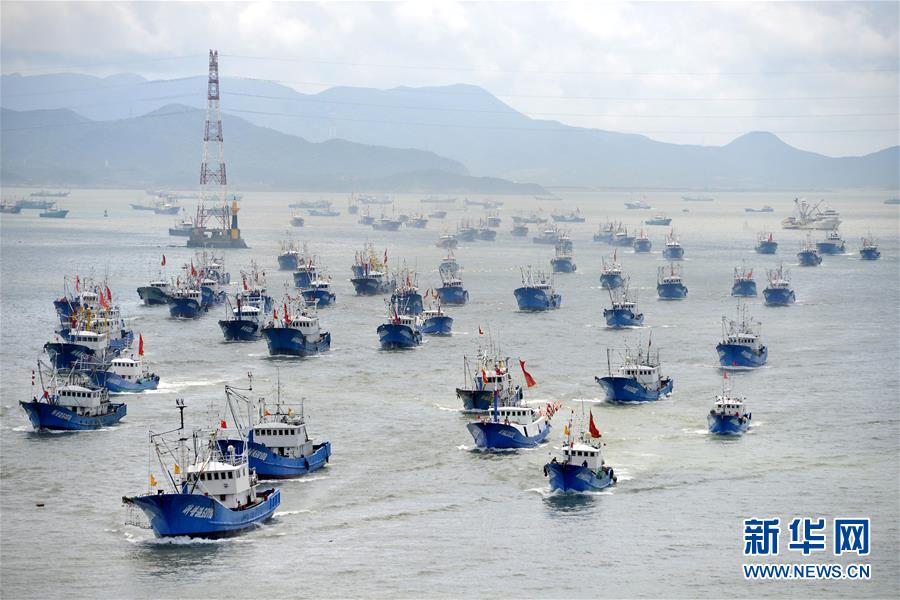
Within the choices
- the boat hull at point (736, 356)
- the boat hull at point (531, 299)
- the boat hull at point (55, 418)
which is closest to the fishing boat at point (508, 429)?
the boat hull at point (55, 418)

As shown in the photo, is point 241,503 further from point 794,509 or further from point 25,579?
point 794,509

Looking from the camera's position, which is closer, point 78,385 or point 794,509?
point 794,509

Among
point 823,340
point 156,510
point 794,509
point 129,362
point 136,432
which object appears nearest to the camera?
point 156,510

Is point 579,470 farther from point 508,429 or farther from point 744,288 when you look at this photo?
point 744,288

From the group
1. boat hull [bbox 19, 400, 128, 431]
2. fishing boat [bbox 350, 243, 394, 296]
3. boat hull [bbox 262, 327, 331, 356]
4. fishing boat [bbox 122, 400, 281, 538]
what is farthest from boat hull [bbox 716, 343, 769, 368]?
fishing boat [bbox 350, 243, 394, 296]

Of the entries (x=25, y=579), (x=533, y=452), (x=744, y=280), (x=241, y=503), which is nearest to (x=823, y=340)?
(x=744, y=280)

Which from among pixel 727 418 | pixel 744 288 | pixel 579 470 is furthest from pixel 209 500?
pixel 744 288

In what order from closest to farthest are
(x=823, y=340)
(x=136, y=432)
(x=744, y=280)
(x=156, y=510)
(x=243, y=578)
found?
(x=243, y=578)
(x=156, y=510)
(x=136, y=432)
(x=823, y=340)
(x=744, y=280)
